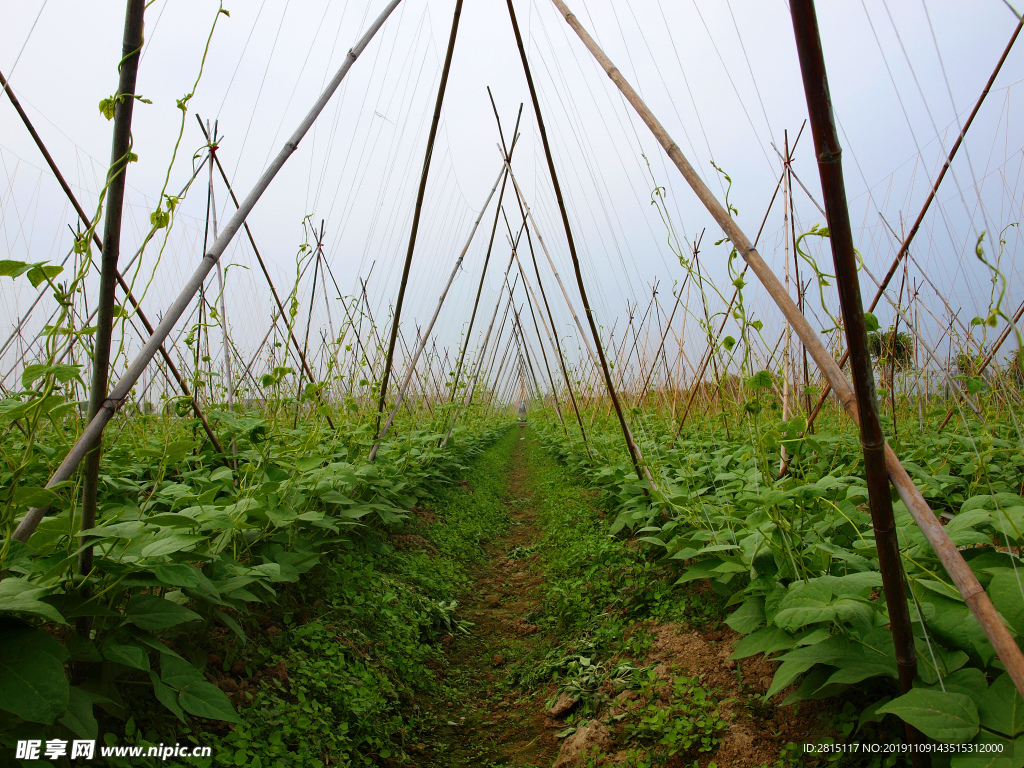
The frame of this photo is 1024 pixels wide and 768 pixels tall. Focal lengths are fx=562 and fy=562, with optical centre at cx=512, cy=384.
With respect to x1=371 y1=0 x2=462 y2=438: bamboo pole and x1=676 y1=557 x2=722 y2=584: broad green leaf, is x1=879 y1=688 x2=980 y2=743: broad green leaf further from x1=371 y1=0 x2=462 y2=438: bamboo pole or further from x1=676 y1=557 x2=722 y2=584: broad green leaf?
x1=371 y1=0 x2=462 y2=438: bamboo pole

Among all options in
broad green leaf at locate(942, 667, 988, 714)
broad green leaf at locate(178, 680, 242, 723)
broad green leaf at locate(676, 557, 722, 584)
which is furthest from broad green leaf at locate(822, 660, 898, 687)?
broad green leaf at locate(178, 680, 242, 723)

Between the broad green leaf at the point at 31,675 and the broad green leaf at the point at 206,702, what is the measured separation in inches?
12.5

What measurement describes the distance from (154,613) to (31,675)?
1.11 ft

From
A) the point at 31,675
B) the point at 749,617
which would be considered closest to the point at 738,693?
the point at 749,617

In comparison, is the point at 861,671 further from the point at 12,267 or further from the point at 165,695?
the point at 12,267

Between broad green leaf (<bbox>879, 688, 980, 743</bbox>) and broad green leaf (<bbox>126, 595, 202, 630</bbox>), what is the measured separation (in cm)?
154

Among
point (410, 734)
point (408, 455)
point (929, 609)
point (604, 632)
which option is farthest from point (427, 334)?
point (929, 609)

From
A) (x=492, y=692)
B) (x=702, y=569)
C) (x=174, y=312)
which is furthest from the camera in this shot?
(x=492, y=692)

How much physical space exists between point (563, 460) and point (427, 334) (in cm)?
373

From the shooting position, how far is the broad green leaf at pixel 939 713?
1022mm

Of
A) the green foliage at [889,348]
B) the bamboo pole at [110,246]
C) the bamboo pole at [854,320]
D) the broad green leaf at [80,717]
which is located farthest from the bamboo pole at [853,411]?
the broad green leaf at [80,717]

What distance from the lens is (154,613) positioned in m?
1.38

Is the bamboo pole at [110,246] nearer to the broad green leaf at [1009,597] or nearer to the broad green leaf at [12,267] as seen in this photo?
the broad green leaf at [12,267]

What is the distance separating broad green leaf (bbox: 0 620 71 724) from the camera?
3.31ft
